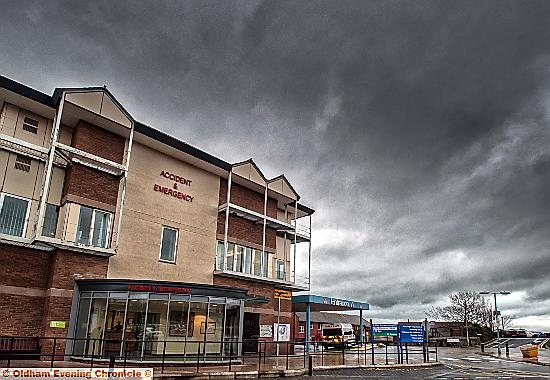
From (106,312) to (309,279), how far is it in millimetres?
16328

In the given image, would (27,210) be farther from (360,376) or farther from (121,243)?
(360,376)

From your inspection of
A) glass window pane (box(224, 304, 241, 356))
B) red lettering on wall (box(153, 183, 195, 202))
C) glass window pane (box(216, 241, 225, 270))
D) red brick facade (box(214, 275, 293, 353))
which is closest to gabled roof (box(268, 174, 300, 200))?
glass window pane (box(216, 241, 225, 270))

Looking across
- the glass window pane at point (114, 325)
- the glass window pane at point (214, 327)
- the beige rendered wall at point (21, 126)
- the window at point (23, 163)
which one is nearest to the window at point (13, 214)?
the window at point (23, 163)

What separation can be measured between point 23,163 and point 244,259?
14.2 metres

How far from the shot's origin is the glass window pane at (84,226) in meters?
22.0

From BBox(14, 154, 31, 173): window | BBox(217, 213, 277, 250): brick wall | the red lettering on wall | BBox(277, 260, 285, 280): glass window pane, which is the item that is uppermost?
the red lettering on wall

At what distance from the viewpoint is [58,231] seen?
21688 mm

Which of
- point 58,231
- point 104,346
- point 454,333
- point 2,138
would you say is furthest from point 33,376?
point 454,333

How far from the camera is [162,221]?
84.7 ft

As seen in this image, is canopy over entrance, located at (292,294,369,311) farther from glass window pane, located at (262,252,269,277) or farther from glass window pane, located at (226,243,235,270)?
glass window pane, located at (226,243,235,270)

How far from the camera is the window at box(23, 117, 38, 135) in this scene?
71.6 ft

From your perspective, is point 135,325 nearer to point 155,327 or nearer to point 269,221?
point 155,327

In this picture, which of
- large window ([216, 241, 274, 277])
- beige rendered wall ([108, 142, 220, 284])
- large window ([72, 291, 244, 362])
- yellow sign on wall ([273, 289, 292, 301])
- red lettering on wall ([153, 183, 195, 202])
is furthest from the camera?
yellow sign on wall ([273, 289, 292, 301])

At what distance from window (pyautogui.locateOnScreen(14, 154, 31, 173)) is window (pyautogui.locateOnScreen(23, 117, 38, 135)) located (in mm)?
1385
